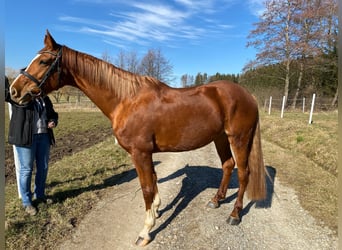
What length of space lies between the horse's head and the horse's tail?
9.04 feet

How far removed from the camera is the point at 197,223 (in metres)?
3.33

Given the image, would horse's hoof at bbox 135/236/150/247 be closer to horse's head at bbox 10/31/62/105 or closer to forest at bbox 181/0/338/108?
horse's head at bbox 10/31/62/105

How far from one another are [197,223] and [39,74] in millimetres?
2722

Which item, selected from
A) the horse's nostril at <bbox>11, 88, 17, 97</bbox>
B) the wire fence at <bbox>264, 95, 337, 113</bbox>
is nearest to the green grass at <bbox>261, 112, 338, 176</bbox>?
the horse's nostril at <bbox>11, 88, 17, 97</bbox>

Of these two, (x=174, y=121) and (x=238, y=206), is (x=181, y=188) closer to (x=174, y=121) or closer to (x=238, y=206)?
(x=238, y=206)

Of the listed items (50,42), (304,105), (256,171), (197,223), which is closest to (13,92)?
(50,42)

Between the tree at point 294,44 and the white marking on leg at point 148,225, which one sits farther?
the tree at point 294,44

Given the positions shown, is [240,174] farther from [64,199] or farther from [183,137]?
[64,199]

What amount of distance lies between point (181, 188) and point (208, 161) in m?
1.87

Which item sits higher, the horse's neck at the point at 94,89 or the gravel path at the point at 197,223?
the horse's neck at the point at 94,89

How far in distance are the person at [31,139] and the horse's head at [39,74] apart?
0.99 ft

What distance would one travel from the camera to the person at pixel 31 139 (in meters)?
3.14

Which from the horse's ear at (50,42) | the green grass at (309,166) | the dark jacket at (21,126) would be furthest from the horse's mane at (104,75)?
the green grass at (309,166)

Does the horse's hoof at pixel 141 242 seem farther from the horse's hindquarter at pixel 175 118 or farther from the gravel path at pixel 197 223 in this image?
the horse's hindquarter at pixel 175 118
